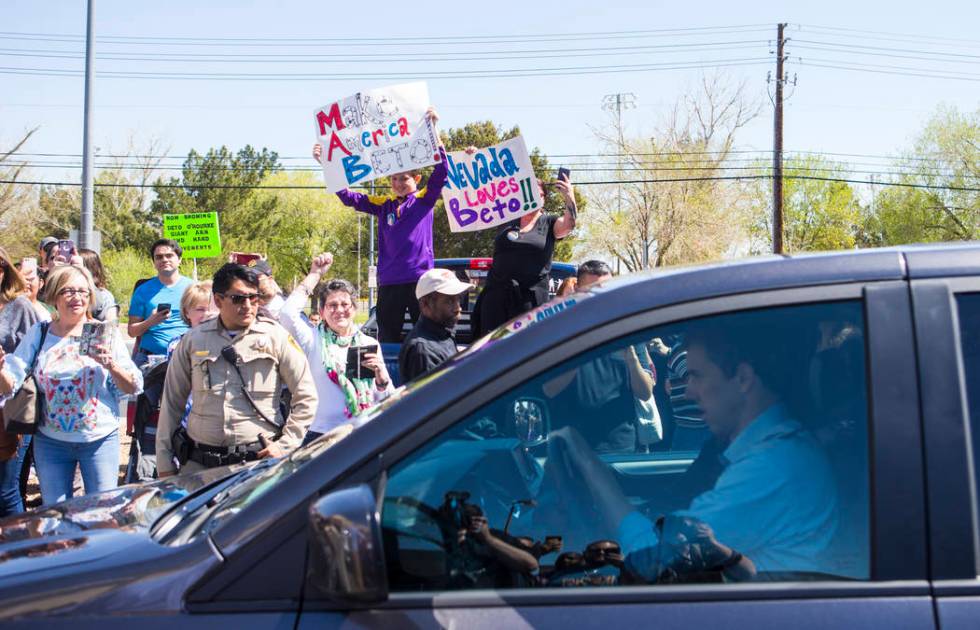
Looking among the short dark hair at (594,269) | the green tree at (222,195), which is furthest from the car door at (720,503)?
the green tree at (222,195)

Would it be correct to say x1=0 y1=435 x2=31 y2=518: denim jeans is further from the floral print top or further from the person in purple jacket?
the person in purple jacket

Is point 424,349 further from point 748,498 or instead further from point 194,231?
point 194,231

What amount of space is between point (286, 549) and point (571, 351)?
70 centimetres

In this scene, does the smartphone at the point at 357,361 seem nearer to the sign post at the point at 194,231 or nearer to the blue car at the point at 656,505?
the blue car at the point at 656,505

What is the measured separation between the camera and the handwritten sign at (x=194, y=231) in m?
17.2

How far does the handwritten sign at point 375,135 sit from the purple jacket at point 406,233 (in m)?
0.35

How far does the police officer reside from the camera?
184 inches

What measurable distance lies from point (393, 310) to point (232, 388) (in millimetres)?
2418

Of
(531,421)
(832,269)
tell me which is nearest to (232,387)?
(531,421)

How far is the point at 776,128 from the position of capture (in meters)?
30.8

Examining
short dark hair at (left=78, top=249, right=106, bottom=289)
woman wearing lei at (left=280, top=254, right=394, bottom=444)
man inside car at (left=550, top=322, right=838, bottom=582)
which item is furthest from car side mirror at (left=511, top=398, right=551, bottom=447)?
short dark hair at (left=78, top=249, right=106, bottom=289)

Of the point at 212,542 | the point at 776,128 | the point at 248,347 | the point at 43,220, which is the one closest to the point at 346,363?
the point at 248,347

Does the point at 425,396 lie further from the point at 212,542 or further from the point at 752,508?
the point at 752,508

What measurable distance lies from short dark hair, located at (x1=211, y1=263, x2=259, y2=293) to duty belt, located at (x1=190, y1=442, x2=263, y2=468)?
794 mm
